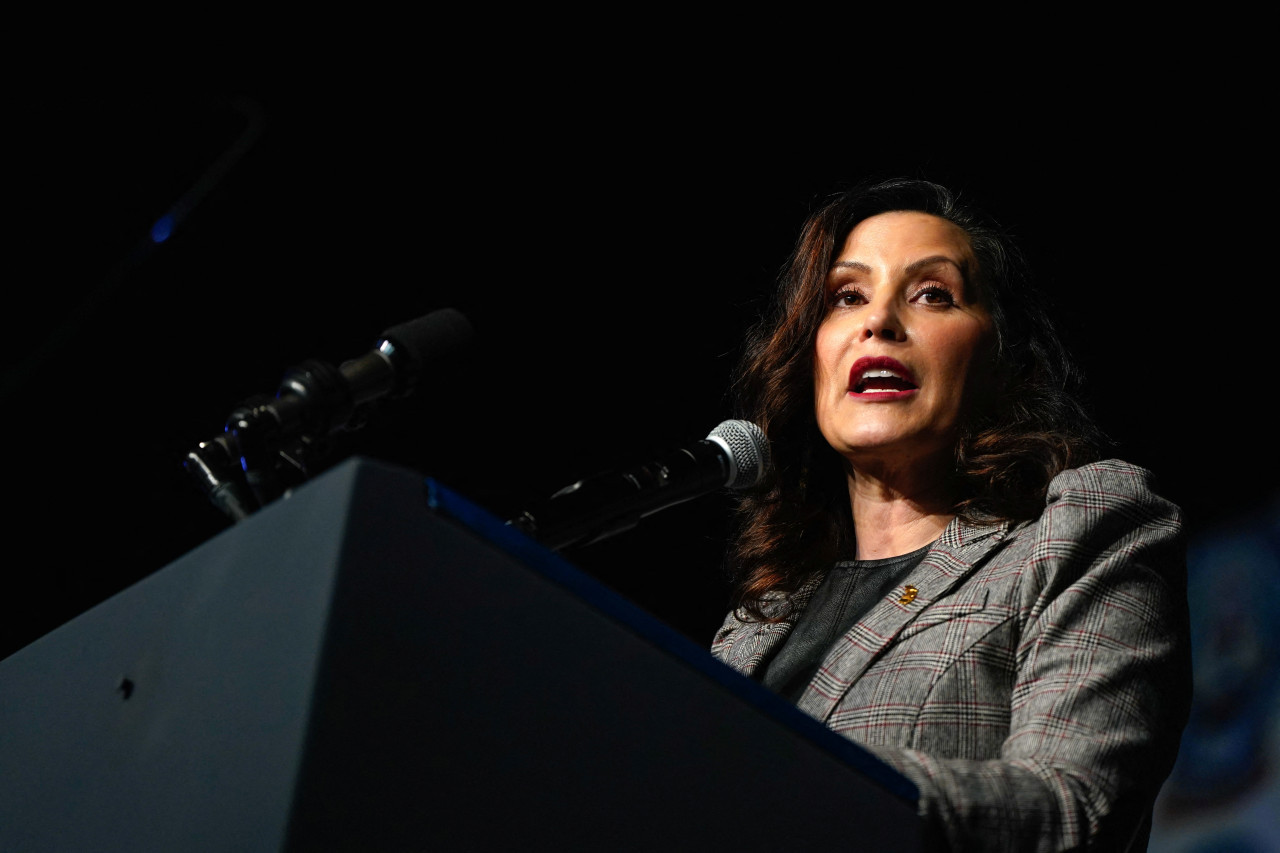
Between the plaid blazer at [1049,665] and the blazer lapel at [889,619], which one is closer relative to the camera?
the plaid blazer at [1049,665]

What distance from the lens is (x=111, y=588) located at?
111 inches

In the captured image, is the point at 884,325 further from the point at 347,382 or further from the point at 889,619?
the point at 347,382

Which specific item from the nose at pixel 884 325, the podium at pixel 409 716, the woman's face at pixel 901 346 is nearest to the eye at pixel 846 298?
the woman's face at pixel 901 346

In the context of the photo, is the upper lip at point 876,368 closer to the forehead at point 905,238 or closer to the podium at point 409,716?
the forehead at point 905,238

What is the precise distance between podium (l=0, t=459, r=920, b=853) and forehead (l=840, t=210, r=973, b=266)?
1433 mm

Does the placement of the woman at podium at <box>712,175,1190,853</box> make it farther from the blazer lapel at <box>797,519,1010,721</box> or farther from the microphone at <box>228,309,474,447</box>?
the microphone at <box>228,309,474,447</box>

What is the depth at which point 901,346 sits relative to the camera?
1.95 metres

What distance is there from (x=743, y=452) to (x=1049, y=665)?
0.44m

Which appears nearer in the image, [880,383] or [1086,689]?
[1086,689]

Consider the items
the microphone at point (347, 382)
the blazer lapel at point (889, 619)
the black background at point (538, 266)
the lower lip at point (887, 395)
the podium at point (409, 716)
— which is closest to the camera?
the podium at point (409, 716)

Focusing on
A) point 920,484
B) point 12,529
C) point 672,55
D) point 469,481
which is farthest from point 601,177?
point 12,529

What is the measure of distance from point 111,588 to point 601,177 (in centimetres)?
171

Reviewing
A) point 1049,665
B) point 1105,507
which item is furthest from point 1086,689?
point 1105,507

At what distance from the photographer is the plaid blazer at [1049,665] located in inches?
43.6
